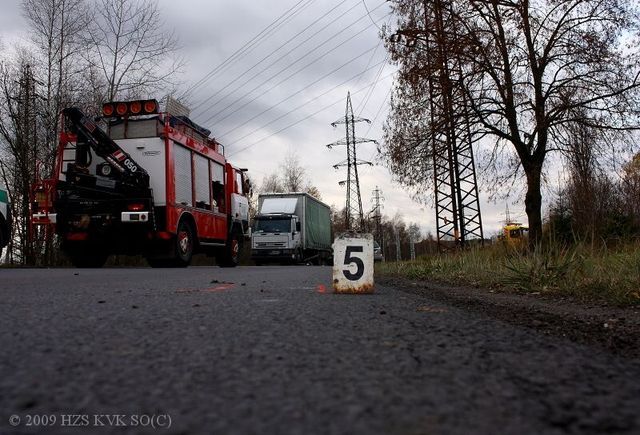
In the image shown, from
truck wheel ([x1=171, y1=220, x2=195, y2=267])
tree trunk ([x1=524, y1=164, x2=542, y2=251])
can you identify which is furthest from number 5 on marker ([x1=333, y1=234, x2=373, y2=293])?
tree trunk ([x1=524, y1=164, x2=542, y2=251])

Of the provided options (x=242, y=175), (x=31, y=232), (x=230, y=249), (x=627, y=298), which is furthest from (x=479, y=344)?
(x=31, y=232)

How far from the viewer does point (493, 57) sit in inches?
487

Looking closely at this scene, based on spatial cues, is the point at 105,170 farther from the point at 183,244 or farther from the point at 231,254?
the point at 231,254

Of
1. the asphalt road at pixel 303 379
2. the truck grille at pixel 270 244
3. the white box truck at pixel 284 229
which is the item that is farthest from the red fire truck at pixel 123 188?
the white box truck at pixel 284 229

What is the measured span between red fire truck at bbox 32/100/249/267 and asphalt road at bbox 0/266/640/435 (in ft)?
31.4

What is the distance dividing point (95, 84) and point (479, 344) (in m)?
24.9

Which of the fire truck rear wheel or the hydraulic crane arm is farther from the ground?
the hydraulic crane arm

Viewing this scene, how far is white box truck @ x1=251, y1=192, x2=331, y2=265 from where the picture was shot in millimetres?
25156

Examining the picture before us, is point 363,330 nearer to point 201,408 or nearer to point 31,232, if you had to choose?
point 201,408

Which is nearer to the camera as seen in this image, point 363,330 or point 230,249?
point 363,330

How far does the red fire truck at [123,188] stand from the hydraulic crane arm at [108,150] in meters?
0.02

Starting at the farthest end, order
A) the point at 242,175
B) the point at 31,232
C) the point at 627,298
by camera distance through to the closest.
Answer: the point at 31,232, the point at 242,175, the point at 627,298

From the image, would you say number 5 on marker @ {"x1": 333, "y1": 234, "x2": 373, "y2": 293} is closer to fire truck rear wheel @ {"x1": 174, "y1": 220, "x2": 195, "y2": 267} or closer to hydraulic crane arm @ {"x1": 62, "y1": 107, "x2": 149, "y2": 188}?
hydraulic crane arm @ {"x1": 62, "y1": 107, "x2": 149, "y2": 188}

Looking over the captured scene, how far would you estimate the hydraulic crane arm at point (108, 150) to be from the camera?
11.1 metres
